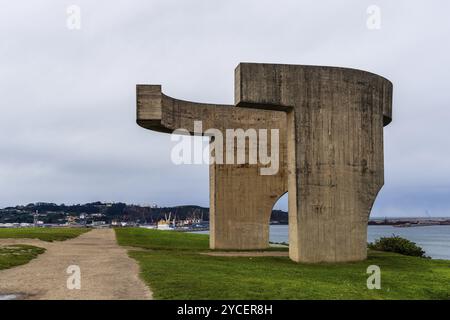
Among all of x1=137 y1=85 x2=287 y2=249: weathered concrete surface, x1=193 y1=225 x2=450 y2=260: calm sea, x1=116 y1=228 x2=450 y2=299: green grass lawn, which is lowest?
x1=193 y1=225 x2=450 y2=260: calm sea

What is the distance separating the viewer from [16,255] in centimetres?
1741

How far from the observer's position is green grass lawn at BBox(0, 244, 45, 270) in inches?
596

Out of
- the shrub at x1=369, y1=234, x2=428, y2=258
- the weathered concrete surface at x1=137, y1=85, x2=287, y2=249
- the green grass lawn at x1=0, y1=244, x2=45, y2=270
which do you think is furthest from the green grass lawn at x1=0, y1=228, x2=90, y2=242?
the shrub at x1=369, y1=234, x2=428, y2=258

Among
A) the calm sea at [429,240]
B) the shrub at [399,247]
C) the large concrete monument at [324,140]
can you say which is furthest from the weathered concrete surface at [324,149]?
the calm sea at [429,240]

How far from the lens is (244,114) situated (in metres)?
25.3

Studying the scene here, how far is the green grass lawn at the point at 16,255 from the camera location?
15.1 meters

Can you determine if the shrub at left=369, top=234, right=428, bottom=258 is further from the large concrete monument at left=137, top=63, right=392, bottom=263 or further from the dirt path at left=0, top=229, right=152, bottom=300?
the dirt path at left=0, top=229, right=152, bottom=300

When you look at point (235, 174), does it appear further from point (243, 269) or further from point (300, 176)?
point (243, 269)

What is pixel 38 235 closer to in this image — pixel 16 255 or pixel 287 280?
pixel 16 255

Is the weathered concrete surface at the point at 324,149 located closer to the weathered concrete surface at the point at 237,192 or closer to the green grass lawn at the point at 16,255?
the weathered concrete surface at the point at 237,192

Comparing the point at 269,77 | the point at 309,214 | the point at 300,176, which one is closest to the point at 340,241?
the point at 309,214
